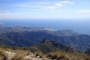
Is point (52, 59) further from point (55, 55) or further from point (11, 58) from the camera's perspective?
point (11, 58)

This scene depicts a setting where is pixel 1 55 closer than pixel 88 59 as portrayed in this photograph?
Yes

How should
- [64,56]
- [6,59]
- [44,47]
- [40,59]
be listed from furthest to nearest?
[44,47]
[64,56]
[40,59]
[6,59]

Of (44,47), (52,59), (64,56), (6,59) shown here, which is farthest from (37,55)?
(44,47)

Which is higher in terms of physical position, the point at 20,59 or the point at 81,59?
the point at 20,59

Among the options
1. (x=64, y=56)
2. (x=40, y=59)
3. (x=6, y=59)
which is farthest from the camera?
(x=64, y=56)

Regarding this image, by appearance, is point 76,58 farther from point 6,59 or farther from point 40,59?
point 6,59

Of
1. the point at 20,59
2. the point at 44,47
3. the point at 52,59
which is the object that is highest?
the point at 20,59

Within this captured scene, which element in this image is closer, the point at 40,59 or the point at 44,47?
the point at 40,59

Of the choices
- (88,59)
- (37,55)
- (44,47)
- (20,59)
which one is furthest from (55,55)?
(44,47)

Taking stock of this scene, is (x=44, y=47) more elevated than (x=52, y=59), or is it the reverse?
(x=52, y=59)
